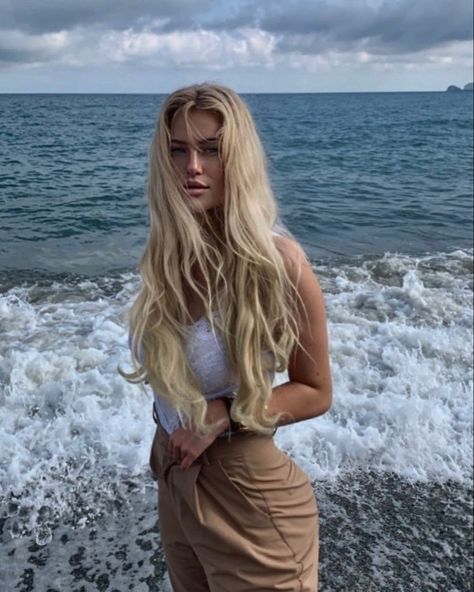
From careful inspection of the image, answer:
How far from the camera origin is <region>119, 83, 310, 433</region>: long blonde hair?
5.67ft

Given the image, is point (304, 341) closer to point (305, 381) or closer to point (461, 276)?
point (305, 381)

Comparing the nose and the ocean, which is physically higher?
the nose

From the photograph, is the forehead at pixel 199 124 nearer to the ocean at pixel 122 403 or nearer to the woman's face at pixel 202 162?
the woman's face at pixel 202 162

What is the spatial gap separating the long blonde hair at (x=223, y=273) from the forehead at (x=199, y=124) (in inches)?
0.4

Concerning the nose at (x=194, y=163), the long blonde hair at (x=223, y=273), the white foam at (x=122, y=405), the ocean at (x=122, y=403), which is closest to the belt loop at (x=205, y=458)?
the long blonde hair at (x=223, y=273)

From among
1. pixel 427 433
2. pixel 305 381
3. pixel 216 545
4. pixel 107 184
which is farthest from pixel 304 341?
pixel 107 184

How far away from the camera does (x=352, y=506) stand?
3.94 m

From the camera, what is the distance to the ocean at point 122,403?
135 inches

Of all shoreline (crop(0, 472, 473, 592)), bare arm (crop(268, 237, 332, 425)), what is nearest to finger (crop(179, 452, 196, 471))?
bare arm (crop(268, 237, 332, 425))

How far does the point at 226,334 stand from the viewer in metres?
1.75

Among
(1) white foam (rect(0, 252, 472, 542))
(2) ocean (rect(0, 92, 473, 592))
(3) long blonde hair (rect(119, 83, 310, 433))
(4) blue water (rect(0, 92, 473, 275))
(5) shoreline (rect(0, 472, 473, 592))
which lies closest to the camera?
(3) long blonde hair (rect(119, 83, 310, 433))

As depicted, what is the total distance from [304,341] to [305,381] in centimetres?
13

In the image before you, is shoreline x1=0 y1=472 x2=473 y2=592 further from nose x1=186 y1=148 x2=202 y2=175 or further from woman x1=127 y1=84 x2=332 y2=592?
nose x1=186 y1=148 x2=202 y2=175

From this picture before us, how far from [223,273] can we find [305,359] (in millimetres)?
339
